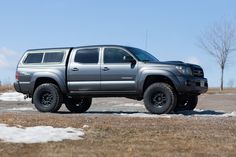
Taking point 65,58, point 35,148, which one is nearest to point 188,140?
point 35,148

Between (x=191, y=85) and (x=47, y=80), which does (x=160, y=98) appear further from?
(x=47, y=80)

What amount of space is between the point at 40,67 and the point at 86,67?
1.53 metres

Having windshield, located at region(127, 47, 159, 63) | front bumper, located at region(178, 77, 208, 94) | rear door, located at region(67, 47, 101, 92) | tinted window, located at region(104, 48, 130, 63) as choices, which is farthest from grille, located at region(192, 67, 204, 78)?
rear door, located at region(67, 47, 101, 92)

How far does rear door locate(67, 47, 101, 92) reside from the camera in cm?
1619

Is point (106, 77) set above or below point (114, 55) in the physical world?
below

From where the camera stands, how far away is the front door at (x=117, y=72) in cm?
1564

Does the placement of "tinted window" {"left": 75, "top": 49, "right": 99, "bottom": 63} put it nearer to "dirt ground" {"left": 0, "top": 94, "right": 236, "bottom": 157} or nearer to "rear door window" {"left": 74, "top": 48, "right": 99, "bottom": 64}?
"rear door window" {"left": 74, "top": 48, "right": 99, "bottom": 64}

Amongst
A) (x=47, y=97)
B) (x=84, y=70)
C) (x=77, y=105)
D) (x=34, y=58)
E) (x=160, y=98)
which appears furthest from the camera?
(x=77, y=105)

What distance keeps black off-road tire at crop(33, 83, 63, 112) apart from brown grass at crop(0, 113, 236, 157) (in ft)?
12.2

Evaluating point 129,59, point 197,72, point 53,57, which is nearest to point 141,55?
point 129,59

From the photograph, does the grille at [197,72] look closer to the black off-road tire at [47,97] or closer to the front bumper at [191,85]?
the front bumper at [191,85]

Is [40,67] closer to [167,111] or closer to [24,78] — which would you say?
[24,78]

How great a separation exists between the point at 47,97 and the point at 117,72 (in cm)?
241

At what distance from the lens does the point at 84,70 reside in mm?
16281
